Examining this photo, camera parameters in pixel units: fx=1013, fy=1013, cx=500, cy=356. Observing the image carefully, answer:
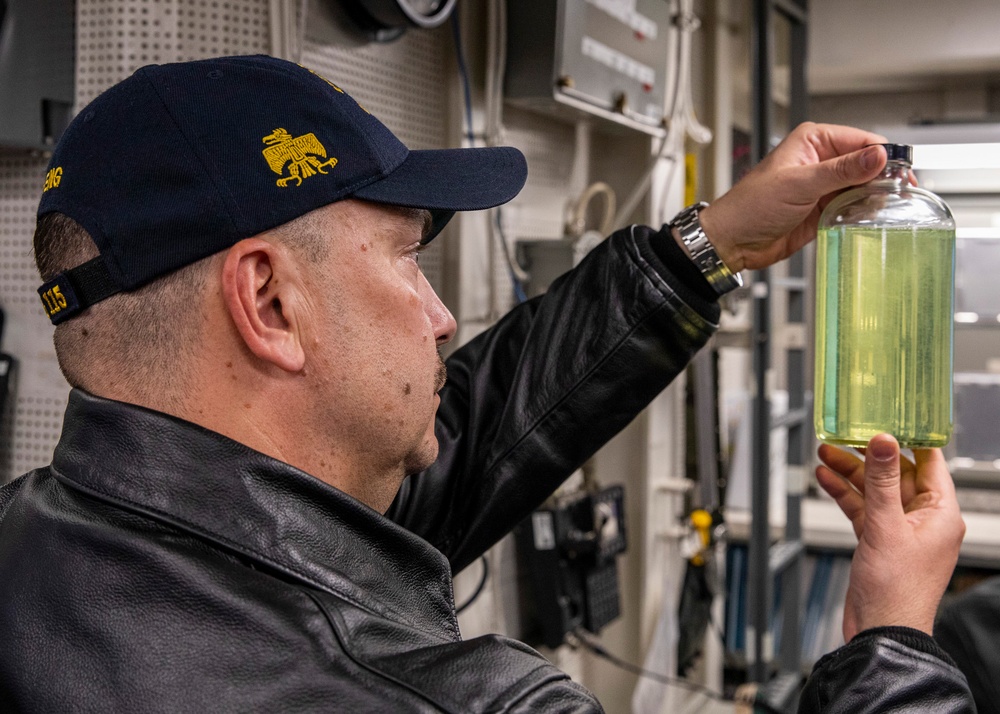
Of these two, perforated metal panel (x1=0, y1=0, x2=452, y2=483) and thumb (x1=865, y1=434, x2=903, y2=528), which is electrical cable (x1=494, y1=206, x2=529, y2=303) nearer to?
perforated metal panel (x1=0, y1=0, x2=452, y2=483)

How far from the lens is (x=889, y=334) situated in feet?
3.70

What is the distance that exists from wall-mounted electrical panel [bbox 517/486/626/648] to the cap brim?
1.35m

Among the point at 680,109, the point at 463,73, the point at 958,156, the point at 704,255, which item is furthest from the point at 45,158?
the point at 958,156

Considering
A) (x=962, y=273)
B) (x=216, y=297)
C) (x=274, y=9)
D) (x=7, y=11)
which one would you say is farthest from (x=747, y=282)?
(x=216, y=297)

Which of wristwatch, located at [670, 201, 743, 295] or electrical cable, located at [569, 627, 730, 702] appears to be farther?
electrical cable, located at [569, 627, 730, 702]

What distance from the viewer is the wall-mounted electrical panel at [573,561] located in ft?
7.72

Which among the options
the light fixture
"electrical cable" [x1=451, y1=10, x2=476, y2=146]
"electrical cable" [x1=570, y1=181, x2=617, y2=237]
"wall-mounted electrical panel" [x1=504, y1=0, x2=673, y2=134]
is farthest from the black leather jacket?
the light fixture

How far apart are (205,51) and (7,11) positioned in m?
0.29

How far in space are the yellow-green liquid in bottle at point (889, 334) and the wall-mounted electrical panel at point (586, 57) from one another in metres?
1.07

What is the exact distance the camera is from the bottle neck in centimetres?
117

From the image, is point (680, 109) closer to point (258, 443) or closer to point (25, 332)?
point (25, 332)

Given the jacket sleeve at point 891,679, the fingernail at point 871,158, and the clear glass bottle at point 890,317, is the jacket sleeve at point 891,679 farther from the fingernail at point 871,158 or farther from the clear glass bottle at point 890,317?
the fingernail at point 871,158

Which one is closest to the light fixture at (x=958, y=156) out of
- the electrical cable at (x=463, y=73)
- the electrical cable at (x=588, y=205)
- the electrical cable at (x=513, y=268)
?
the electrical cable at (x=588, y=205)

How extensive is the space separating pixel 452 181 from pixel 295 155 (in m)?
0.18
